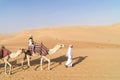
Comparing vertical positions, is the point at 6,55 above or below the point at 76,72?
above

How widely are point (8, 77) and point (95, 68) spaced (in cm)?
504

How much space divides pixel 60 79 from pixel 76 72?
194cm

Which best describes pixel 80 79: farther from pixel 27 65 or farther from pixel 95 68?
pixel 27 65

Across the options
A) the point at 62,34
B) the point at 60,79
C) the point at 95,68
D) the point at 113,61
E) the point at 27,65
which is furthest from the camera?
the point at 62,34

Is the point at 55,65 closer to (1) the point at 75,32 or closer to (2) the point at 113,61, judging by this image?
(2) the point at 113,61

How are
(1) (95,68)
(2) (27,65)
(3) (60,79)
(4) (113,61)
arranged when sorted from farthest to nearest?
(4) (113,61) < (2) (27,65) < (1) (95,68) < (3) (60,79)

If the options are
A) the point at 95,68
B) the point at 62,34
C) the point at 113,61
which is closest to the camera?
the point at 95,68

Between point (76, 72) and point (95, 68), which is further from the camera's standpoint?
point (95, 68)

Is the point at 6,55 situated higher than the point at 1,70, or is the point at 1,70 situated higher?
the point at 6,55

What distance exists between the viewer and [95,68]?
52.1ft

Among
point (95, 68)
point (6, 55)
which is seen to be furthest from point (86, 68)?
point (6, 55)

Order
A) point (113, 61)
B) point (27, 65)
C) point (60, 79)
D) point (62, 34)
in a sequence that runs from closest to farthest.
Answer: point (60, 79), point (27, 65), point (113, 61), point (62, 34)

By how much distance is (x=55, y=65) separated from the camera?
55.9 feet

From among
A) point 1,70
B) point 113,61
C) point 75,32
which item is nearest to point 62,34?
point 75,32
